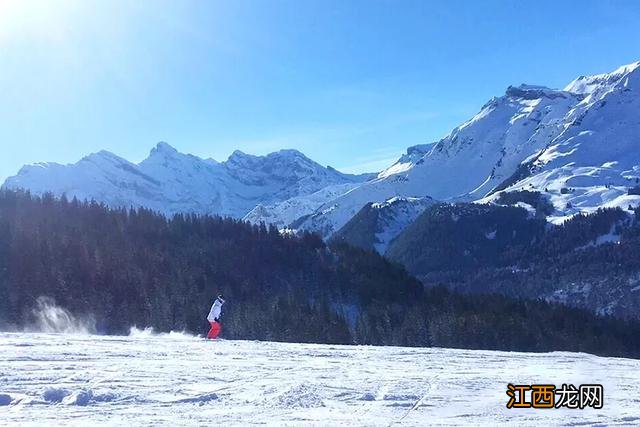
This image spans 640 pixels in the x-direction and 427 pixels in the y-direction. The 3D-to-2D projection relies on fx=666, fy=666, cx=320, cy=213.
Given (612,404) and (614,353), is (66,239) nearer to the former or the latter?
(614,353)

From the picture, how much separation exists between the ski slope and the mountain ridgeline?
180ft

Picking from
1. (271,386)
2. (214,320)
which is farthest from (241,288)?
(271,386)

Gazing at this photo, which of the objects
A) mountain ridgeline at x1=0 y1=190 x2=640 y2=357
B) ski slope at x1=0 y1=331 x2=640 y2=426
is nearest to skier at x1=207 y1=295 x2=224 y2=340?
ski slope at x1=0 y1=331 x2=640 y2=426

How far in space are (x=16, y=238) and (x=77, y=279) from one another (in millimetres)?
13123

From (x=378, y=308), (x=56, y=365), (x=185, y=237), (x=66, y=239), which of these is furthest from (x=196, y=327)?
(x=56, y=365)

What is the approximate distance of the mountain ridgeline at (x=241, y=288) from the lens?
88.7 m

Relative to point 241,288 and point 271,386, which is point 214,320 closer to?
point 271,386

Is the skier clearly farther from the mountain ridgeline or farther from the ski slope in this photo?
the mountain ridgeline

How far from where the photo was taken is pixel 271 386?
15.0 metres

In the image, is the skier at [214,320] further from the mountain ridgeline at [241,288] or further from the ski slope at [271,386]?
the mountain ridgeline at [241,288]

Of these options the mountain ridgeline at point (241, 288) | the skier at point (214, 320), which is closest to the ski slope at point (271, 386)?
the skier at point (214, 320)

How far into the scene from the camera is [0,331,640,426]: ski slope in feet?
40.0

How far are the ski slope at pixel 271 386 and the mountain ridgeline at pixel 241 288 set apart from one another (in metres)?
54.8

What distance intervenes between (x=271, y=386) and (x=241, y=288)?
345 ft
